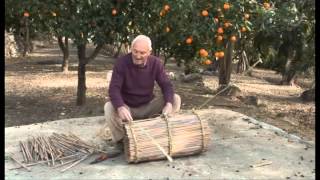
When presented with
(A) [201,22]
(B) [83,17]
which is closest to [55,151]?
(B) [83,17]

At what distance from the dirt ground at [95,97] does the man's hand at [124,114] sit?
2.22 meters

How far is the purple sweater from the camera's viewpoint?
4840 mm

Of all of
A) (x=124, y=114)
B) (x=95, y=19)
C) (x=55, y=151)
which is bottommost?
(x=55, y=151)

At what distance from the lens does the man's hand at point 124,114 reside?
460cm

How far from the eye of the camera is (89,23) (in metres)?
6.39

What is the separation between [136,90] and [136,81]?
96 mm

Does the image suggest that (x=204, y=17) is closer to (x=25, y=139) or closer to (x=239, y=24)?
(x=239, y=24)

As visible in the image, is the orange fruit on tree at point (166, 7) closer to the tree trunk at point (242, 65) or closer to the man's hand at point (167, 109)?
the man's hand at point (167, 109)

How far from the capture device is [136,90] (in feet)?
16.3

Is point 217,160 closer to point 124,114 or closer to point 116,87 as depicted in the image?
point 124,114

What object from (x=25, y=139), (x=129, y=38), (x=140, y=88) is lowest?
(x=25, y=139)

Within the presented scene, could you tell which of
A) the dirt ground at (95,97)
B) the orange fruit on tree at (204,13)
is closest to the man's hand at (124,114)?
the orange fruit on tree at (204,13)

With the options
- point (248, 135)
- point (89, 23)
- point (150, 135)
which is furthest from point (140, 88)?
point (89, 23)

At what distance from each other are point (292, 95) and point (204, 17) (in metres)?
5.42
